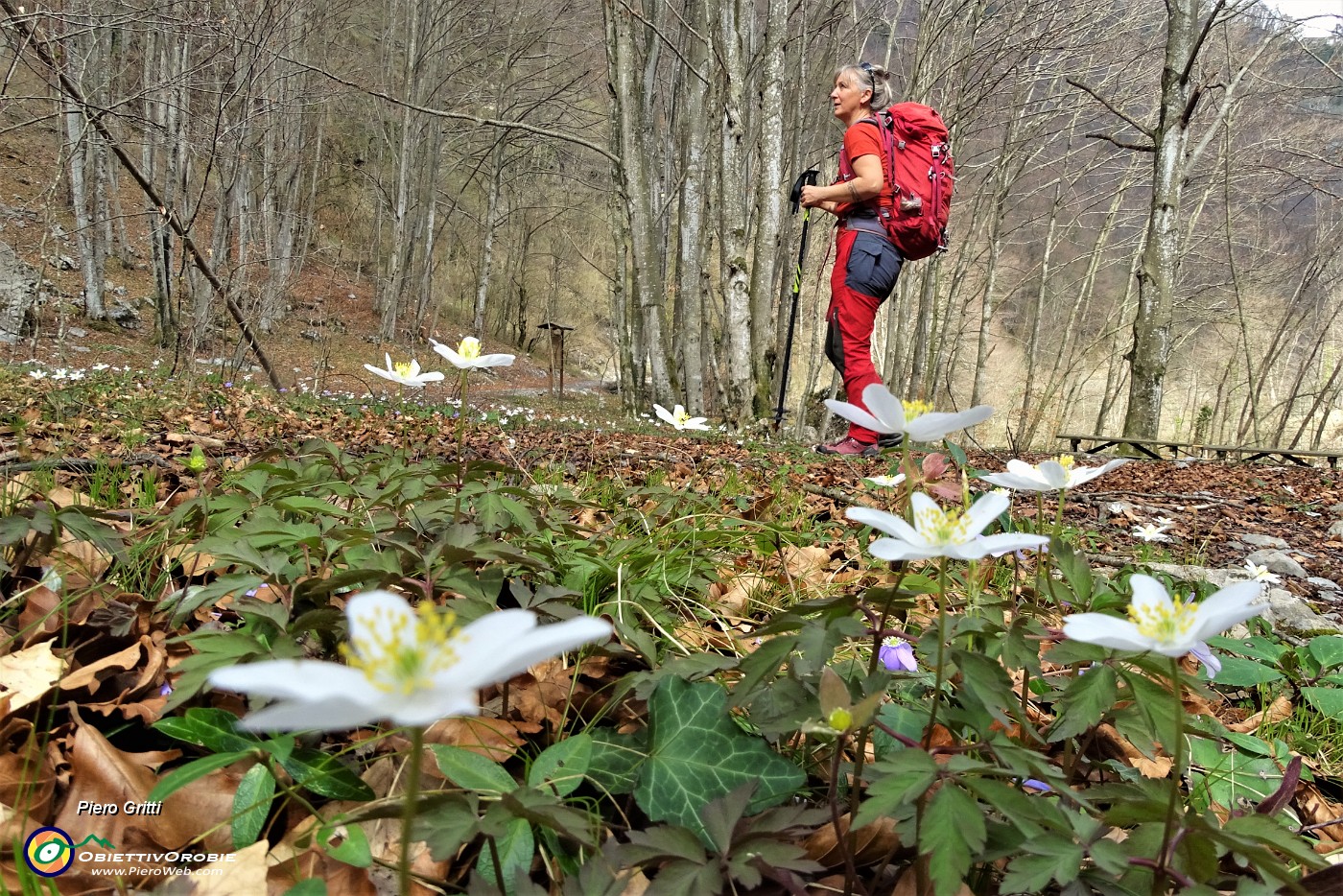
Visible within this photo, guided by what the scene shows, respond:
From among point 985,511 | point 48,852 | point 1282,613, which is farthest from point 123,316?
point 1282,613

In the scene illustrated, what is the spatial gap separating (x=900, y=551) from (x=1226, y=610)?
0.90ft

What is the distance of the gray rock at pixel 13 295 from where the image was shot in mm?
12469

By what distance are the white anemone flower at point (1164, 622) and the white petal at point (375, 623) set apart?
0.56 metres

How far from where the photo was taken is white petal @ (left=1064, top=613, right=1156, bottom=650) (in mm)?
613

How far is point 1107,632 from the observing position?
0.63 meters

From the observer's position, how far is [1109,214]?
1769 cm

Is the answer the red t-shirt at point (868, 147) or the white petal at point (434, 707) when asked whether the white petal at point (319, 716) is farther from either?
the red t-shirt at point (868, 147)

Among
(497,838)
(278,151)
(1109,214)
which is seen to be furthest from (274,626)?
(1109,214)

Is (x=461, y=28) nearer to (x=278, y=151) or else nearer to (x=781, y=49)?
(x=278, y=151)

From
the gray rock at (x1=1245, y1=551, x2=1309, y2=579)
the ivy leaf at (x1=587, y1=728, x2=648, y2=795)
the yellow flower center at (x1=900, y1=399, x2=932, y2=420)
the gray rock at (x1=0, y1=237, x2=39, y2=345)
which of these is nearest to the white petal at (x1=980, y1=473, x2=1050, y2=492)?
the yellow flower center at (x1=900, y1=399, x2=932, y2=420)

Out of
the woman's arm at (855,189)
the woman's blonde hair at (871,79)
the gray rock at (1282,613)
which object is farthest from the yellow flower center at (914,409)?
the woman's blonde hair at (871,79)

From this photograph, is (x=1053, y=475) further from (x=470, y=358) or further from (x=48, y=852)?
(x=48, y=852)

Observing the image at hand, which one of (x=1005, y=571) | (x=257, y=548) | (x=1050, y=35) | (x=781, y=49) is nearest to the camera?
(x=257, y=548)

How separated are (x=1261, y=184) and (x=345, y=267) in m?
27.7
